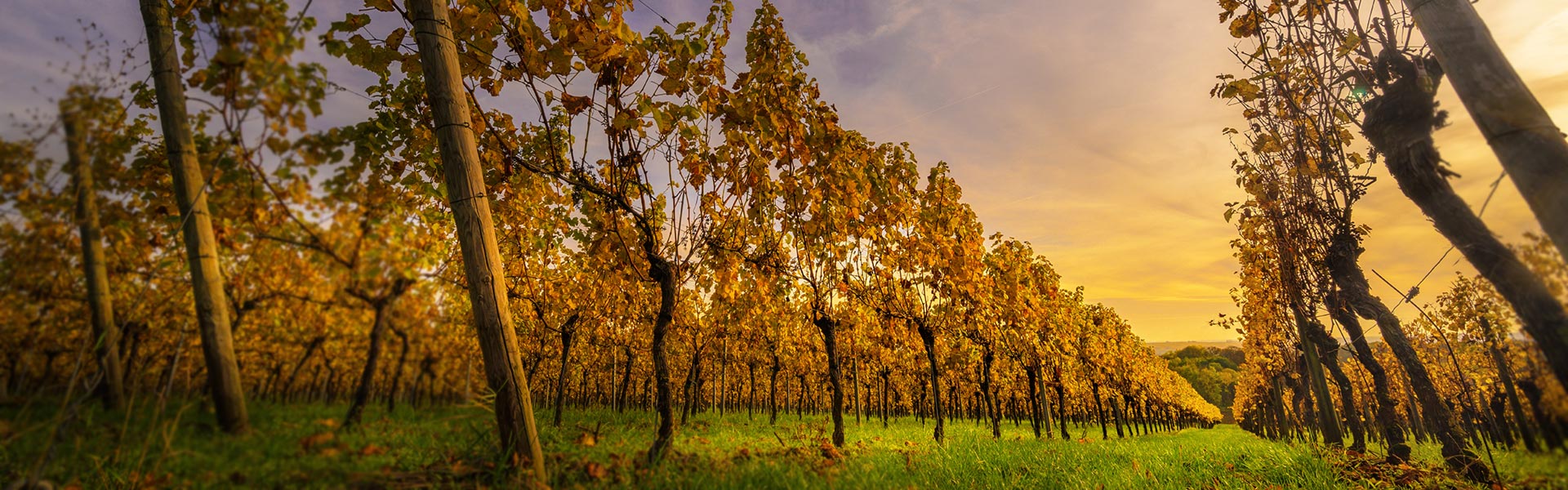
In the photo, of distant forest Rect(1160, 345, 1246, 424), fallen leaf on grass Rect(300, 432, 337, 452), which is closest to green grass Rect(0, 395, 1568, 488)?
fallen leaf on grass Rect(300, 432, 337, 452)

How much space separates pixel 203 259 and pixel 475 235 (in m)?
1.25

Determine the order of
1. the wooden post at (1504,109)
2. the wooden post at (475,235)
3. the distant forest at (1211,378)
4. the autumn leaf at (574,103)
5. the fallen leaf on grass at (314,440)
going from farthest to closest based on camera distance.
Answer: the distant forest at (1211,378), the autumn leaf at (574,103), the wooden post at (475,235), the wooden post at (1504,109), the fallen leaf on grass at (314,440)

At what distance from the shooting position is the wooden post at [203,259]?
167 cm

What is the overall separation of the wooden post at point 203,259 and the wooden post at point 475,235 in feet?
3.92

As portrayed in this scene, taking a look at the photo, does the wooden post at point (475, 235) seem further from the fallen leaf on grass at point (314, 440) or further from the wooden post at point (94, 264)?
the wooden post at point (94, 264)

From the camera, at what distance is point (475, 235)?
9.73 ft

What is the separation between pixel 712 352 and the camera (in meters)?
29.3

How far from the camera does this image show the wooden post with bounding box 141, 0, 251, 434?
1675 millimetres

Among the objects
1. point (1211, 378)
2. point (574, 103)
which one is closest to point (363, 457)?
point (574, 103)

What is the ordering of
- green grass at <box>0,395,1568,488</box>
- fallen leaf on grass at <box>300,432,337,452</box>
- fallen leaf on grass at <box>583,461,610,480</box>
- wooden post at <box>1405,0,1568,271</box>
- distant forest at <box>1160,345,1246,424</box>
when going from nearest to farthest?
green grass at <box>0,395,1568,488</box> < fallen leaf on grass at <box>300,432,337,452</box> < wooden post at <box>1405,0,1568,271</box> < fallen leaf on grass at <box>583,461,610,480</box> < distant forest at <box>1160,345,1246,424</box>

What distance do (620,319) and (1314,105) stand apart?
53.1 feet

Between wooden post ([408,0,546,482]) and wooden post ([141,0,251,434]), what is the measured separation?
1.20 metres

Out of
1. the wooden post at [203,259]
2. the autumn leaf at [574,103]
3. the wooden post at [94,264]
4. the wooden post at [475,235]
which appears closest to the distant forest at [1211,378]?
the autumn leaf at [574,103]

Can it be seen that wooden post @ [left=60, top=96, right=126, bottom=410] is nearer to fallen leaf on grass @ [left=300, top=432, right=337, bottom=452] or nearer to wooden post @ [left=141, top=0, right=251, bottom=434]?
wooden post @ [left=141, top=0, right=251, bottom=434]
